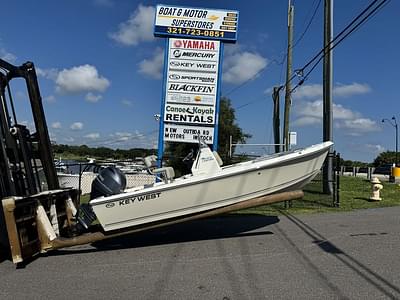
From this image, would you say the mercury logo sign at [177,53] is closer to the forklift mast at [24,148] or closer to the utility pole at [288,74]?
the forklift mast at [24,148]

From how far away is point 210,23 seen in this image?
12461 millimetres

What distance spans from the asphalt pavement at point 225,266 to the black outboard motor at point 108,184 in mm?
960

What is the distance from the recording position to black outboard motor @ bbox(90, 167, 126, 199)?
22.5 feet

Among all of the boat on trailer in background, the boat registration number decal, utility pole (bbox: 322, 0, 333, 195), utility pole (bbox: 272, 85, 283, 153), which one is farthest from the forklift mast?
utility pole (bbox: 272, 85, 283, 153)

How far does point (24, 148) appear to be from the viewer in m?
7.01

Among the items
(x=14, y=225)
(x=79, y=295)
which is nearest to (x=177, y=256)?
(x=79, y=295)

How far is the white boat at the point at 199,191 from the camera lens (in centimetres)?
646

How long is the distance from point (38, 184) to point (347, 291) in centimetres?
525

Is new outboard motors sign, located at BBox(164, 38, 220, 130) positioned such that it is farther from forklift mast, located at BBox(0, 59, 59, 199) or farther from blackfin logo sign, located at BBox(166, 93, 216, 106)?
forklift mast, located at BBox(0, 59, 59, 199)

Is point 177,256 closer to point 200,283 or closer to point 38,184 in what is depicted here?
point 200,283

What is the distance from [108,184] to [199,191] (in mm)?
1504

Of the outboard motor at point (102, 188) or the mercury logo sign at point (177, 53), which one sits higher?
Result: the mercury logo sign at point (177, 53)

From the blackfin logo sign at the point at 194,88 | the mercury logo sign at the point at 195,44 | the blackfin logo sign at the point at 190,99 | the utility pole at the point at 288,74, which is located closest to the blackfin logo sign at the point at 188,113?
the blackfin logo sign at the point at 190,99

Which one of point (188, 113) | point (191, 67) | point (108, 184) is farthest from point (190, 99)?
point (108, 184)
